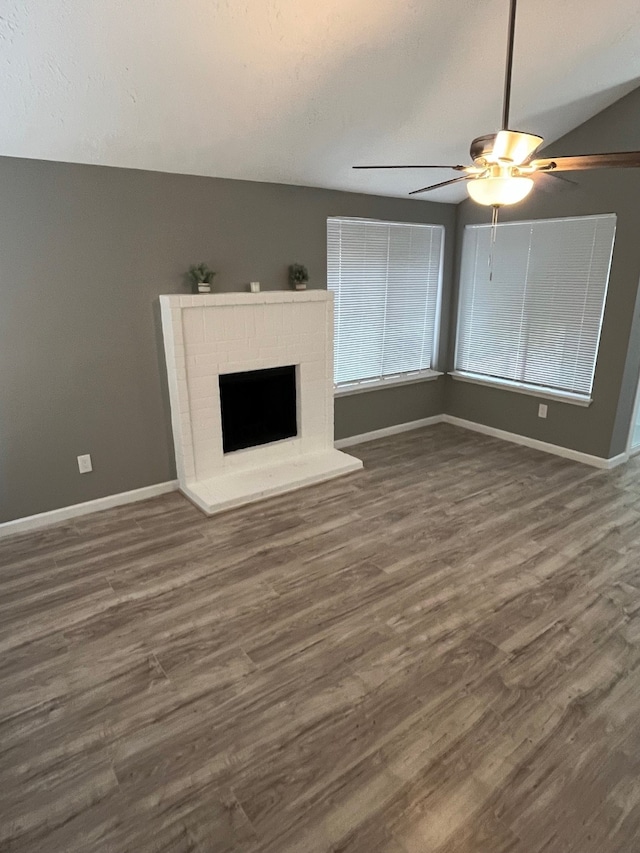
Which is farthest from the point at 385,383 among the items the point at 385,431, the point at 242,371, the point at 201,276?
the point at 201,276

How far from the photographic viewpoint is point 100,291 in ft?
10.5

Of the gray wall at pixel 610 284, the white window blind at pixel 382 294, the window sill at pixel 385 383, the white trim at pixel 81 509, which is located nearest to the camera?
the white trim at pixel 81 509

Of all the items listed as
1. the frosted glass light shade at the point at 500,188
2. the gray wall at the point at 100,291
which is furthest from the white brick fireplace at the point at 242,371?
the frosted glass light shade at the point at 500,188

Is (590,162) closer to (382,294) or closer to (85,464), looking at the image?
(382,294)

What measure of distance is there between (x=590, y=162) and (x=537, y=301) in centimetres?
281

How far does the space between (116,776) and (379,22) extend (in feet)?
10.9

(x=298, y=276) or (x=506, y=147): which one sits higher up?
(x=506, y=147)

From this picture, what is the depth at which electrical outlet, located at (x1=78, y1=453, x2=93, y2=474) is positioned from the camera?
3385mm

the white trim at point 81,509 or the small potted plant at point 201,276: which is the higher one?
the small potted plant at point 201,276

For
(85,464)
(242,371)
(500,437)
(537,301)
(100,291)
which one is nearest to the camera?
(100,291)

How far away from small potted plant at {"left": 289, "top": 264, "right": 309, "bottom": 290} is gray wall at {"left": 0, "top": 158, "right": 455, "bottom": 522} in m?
0.08

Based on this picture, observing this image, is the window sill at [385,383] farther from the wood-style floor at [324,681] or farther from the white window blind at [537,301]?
the wood-style floor at [324,681]

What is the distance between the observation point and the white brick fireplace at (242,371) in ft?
11.5

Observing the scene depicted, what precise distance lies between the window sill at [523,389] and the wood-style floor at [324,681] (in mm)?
1092
